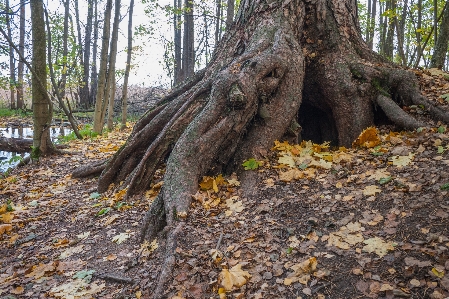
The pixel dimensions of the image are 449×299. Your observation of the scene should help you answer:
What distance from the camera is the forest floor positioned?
2236mm

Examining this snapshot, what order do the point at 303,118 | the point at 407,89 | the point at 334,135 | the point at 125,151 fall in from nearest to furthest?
the point at 407,89 < the point at 125,151 < the point at 334,135 < the point at 303,118

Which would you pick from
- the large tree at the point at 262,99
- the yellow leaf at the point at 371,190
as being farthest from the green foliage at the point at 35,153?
the yellow leaf at the point at 371,190

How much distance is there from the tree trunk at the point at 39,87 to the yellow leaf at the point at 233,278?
6.33 metres

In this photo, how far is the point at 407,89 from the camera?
4.51 meters

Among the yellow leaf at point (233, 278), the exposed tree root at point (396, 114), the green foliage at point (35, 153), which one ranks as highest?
the exposed tree root at point (396, 114)

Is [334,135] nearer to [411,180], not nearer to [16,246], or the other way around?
[411,180]

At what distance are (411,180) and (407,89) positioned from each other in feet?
6.88

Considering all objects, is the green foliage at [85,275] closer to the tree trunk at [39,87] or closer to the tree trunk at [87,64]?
the tree trunk at [39,87]

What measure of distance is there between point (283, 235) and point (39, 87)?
6.53 m

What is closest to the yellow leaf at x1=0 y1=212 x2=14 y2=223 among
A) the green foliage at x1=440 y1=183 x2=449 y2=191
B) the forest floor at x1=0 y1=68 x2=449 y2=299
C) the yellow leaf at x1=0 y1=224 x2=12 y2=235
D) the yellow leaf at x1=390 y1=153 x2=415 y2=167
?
the forest floor at x1=0 y1=68 x2=449 y2=299

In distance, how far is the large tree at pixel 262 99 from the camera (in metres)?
3.70

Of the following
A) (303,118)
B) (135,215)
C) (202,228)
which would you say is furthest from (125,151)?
(303,118)

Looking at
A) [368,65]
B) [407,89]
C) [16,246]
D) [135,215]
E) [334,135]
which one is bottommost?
[16,246]

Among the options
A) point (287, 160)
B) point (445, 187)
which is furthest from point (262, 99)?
point (445, 187)
